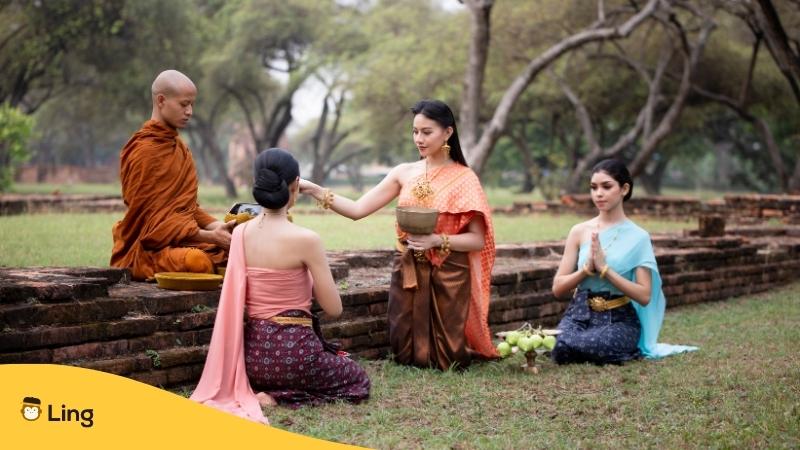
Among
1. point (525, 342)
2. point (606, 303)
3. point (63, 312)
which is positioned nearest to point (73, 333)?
point (63, 312)

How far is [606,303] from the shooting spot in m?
5.98

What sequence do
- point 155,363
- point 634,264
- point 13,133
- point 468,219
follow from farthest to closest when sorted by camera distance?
1. point 13,133
2. point 634,264
3. point 468,219
4. point 155,363

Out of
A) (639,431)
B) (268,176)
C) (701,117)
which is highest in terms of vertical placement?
(701,117)

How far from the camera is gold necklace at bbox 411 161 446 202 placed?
5656 millimetres

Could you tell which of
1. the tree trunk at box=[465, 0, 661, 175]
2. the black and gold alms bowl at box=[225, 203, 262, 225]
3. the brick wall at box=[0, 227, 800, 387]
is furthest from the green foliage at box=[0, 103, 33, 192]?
the black and gold alms bowl at box=[225, 203, 262, 225]

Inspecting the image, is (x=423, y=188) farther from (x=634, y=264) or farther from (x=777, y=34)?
(x=777, y=34)

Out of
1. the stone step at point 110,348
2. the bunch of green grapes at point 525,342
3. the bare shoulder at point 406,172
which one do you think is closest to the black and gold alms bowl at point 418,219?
the bare shoulder at point 406,172

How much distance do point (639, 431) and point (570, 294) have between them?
341 cm

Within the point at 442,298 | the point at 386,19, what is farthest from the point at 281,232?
the point at 386,19

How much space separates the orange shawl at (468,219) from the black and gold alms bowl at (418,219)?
0.19m

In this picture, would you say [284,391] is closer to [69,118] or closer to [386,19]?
[386,19]

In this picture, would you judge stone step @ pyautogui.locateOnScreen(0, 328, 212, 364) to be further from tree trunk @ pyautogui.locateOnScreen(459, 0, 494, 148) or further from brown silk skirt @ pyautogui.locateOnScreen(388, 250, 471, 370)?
tree trunk @ pyautogui.locateOnScreen(459, 0, 494, 148)

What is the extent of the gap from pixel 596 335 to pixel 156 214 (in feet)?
9.18

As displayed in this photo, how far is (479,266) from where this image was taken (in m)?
5.80
